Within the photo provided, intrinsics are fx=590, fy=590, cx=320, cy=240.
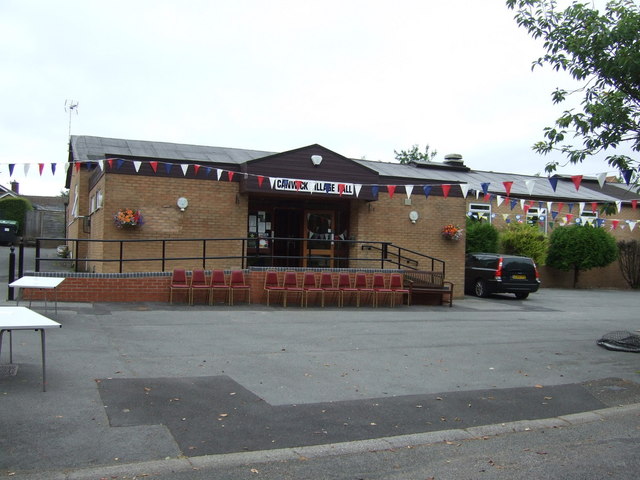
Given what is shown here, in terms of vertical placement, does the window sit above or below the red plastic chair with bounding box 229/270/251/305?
above

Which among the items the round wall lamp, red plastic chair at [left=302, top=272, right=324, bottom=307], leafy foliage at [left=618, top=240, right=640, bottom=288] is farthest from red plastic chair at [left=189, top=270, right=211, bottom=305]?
leafy foliage at [left=618, top=240, right=640, bottom=288]

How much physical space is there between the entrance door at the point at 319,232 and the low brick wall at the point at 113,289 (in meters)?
4.81

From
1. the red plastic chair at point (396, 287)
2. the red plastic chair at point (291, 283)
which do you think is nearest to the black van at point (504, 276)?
the red plastic chair at point (396, 287)

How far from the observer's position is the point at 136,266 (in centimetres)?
1543

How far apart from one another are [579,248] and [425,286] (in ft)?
43.1

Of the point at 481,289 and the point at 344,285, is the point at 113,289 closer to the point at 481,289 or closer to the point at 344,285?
the point at 344,285

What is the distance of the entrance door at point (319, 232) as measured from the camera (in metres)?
18.2

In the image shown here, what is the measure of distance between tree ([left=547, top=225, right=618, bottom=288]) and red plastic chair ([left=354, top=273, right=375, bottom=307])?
14208mm

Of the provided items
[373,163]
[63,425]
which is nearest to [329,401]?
[63,425]

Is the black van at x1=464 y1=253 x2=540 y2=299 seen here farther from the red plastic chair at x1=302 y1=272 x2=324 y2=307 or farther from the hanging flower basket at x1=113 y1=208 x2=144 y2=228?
the hanging flower basket at x1=113 y1=208 x2=144 y2=228

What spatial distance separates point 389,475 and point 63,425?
282 centimetres

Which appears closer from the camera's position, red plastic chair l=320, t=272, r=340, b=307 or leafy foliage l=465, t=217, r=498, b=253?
red plastic chair l=320, t=272, r=340, b=307

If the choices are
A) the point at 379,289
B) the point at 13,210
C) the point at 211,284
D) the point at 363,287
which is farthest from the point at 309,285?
the point at 13,210

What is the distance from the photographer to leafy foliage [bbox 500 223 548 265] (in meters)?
24.9
